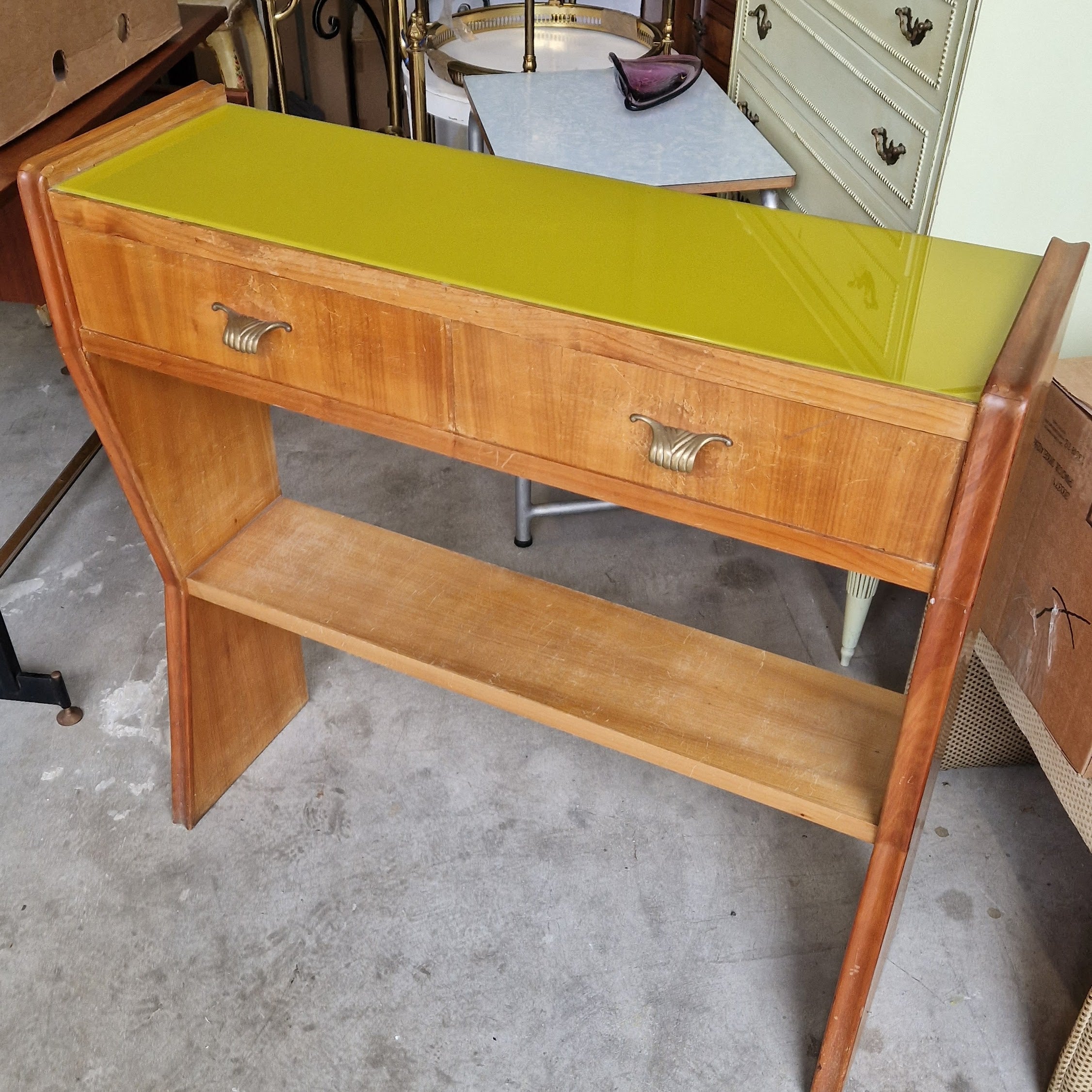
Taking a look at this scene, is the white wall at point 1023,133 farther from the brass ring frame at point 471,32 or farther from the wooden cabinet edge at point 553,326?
the brass ring frame at point 471,32

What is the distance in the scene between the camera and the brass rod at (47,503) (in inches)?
82.7

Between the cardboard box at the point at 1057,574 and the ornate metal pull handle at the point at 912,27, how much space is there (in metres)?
0.51

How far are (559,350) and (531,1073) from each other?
0.97m

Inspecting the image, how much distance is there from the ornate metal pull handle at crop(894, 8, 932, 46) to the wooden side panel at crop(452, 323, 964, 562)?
2.91ft

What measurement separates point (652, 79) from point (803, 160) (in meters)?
0.47

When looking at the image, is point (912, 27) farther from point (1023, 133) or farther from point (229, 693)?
point (229, 693)

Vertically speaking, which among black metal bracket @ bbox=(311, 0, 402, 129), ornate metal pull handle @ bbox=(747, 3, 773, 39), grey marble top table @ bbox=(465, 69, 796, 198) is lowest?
black metal bracket @ bbox=(311, 0, 402, 129)

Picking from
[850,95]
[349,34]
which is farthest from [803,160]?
[349,34]

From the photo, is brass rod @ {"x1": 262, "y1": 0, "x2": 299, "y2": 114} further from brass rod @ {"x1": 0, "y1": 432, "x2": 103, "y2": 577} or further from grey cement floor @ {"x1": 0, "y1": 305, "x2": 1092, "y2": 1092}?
grey cement floor @ {"x1": 0, "y1": 305, "x2": 1092, "y2": 1092}

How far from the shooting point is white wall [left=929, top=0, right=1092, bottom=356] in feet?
4.74

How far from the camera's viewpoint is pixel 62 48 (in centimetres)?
166

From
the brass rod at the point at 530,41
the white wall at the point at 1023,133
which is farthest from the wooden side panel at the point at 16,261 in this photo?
the white wall at the point at 1023,133

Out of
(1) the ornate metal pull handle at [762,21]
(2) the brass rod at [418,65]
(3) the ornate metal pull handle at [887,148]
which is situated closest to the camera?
(3) the ornate metal pull handle at [887,148]

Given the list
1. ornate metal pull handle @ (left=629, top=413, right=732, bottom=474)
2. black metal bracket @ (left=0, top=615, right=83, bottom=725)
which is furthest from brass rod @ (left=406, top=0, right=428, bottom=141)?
ornate metal pull handle @ (left=629, top=413, right=732, bottom=474)
